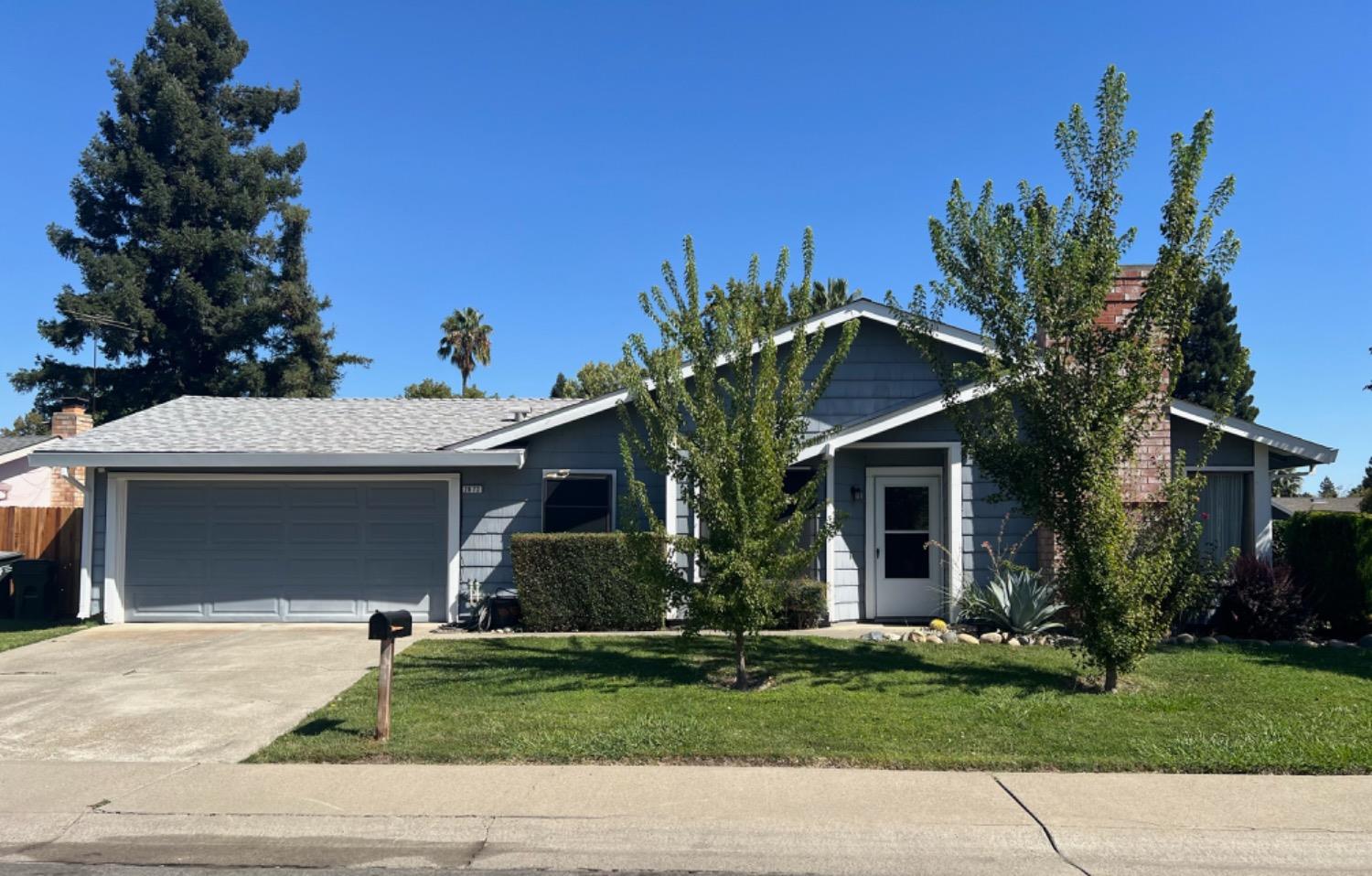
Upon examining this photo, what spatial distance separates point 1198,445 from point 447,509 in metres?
10.5

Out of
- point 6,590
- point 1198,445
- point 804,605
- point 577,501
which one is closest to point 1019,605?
point 804,605

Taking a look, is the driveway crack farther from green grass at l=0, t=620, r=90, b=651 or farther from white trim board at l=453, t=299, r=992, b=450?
green grass at l=0, t=620, r=90, b=651

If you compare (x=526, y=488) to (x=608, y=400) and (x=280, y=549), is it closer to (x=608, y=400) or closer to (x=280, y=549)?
(x=608, y=400)

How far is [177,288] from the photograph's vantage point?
29.8 meters

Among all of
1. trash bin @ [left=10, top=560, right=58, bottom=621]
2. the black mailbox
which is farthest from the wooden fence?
the black mailbox

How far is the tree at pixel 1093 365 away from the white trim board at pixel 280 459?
6.69 meters

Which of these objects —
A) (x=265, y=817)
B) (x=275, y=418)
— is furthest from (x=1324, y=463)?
(x=275, y=418)

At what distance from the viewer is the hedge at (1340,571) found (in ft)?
38.9

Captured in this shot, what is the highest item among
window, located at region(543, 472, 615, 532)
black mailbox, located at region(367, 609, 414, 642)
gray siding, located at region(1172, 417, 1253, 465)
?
gray siding, located at region(1172, 417, 1253, 465)

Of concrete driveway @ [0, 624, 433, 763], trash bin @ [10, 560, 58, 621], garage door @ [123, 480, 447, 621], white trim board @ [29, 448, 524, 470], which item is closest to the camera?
concrete driveway @ [0, 624, 433, 763]

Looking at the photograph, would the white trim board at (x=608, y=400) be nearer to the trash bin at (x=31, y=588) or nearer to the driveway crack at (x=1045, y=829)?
the trash bin at (x=31, y=588)

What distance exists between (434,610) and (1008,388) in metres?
8.61

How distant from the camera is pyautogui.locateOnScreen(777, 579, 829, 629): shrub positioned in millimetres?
12523

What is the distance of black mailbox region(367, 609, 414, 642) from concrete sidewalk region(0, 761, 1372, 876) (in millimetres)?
1020
